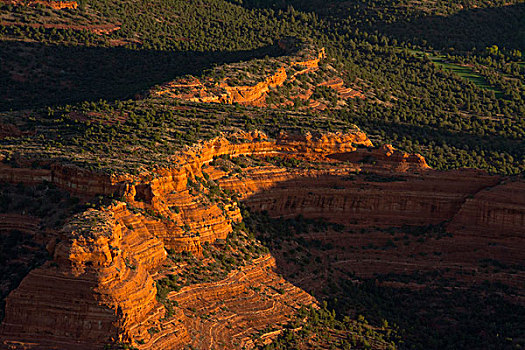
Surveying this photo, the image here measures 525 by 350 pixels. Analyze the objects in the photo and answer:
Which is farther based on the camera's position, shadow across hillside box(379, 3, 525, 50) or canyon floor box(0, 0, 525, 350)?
shadow across hillside box(379, 3, 525, 50)

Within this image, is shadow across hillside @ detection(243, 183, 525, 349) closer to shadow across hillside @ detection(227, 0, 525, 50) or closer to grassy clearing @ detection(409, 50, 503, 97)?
grassy clearing @ detection(409, 50, 503, 97)

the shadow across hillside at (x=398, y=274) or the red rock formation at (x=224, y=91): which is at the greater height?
the red rock formation at (x=224, y=91)

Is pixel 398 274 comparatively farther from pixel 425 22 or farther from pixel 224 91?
→ pixel 425 22

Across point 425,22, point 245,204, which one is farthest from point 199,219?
point 425,22

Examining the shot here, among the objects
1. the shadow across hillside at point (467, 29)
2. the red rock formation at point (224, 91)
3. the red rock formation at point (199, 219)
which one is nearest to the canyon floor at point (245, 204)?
the red rock formation at point (199, 219)

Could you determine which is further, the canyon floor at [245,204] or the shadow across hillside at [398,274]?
the shadow across hillside at [398,274]

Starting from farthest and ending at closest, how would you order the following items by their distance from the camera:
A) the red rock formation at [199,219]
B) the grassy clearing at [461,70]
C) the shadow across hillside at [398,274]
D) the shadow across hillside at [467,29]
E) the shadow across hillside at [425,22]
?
1. the shadow across hillside at [425,22]
2. the shadow across hillside at [467,29]
3. the grassy clearing at [461,70]
4. the shadow across hillside at [398,274]
5. the red rock formation at [199,219]

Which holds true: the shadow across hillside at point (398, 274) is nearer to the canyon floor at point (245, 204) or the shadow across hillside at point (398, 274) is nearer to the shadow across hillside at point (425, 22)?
the canyon floor at point (245, 204)

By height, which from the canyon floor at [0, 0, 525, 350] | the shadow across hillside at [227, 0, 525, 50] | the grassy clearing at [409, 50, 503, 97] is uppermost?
the canyon floor at [0, 0, 525, 350]

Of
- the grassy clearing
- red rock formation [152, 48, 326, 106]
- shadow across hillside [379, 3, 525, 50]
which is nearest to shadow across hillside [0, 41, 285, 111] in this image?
red rock formation [152, 48, 326, 106]
